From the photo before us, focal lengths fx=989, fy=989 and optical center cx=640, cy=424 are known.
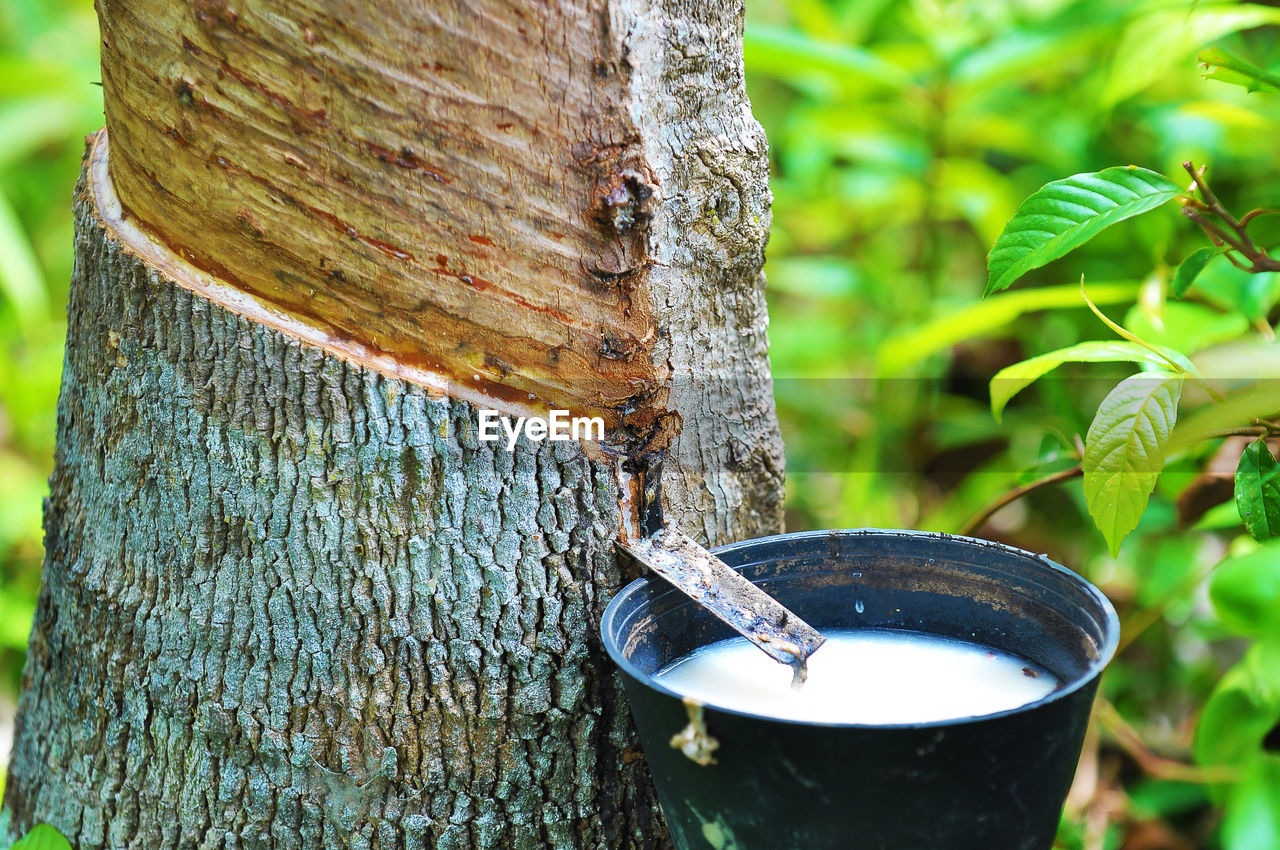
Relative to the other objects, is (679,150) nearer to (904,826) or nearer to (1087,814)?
(904,826)

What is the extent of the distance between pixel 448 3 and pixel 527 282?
26 centimetres

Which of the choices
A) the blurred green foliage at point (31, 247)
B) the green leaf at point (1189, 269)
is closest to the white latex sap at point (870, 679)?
the green leaf at point (1189, 269)

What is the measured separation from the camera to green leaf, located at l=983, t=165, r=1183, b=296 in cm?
95

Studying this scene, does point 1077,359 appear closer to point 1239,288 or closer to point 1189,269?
point 1189,269

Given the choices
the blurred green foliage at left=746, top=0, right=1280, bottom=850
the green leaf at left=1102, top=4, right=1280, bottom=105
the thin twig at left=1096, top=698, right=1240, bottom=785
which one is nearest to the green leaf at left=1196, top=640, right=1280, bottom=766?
the blurred green foliage at left=746, top=0, right=1280, bottom=850

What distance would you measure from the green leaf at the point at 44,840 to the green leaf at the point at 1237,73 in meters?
1.39

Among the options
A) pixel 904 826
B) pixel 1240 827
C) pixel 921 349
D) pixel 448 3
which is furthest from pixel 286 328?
pixel 1240 827

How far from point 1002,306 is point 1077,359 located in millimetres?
590

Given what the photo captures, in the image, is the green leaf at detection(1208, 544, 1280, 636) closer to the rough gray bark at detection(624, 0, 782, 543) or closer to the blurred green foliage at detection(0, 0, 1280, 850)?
the blurred green foliage at detection(0, 0, 1280, 850)

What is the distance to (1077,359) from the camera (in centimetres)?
100

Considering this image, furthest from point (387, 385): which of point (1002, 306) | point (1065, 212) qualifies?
point (1002, 306)

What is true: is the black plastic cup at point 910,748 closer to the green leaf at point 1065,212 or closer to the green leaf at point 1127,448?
the green leaf at point 1127,448

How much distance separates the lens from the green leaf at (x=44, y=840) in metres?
1.00

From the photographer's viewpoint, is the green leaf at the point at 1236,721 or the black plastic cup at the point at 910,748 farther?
the green leaf at the point at 1236,721
